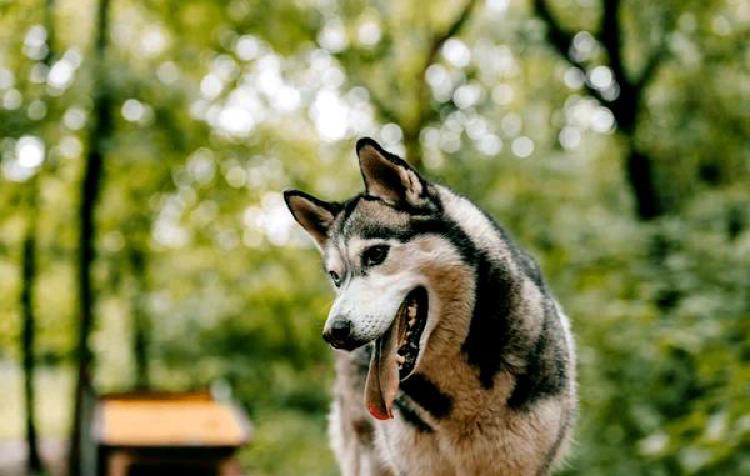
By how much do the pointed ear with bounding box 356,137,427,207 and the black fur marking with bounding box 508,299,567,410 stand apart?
67 centimetres

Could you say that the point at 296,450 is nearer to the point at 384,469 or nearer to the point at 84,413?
the point at 84,413

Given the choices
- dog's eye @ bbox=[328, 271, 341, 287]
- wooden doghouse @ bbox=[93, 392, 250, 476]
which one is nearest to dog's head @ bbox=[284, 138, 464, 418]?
dog's eye @ bbox=[328, 271, 341, 287]

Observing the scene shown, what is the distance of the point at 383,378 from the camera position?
240 centimetres

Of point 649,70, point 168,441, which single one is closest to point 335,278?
point 168,441

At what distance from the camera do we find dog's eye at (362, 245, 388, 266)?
2.50 meters

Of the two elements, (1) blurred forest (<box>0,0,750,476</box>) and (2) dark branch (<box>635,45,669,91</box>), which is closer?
(1) blurred forest (<box>0,0,750,476</box>)

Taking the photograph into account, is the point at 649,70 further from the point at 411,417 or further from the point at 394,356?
the point at 394,356

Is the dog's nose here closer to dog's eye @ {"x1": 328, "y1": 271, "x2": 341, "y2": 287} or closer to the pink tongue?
the pink tongue

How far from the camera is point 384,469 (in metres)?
3.67

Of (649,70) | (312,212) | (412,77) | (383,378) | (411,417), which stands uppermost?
(412,77)

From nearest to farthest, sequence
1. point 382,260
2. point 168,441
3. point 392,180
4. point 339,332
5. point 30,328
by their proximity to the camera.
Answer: point 339,332 < point 382,260 < point 392,180 < point 168,441 < point 30,328

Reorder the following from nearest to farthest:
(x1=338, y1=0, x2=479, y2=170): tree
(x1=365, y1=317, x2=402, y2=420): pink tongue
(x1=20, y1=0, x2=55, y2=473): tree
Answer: (x1=365, y1=317, x2=402, y2=420): pink tongue < (x1=338, y1=0, x2=479, y2=170): tree < (x1=20, y1=0, x2=55, y2=473): tree

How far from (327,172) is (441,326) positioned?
10819mm

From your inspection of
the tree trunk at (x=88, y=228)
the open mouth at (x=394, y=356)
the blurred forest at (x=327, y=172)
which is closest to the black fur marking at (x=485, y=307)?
the open mouth at (x=394, y=356)
